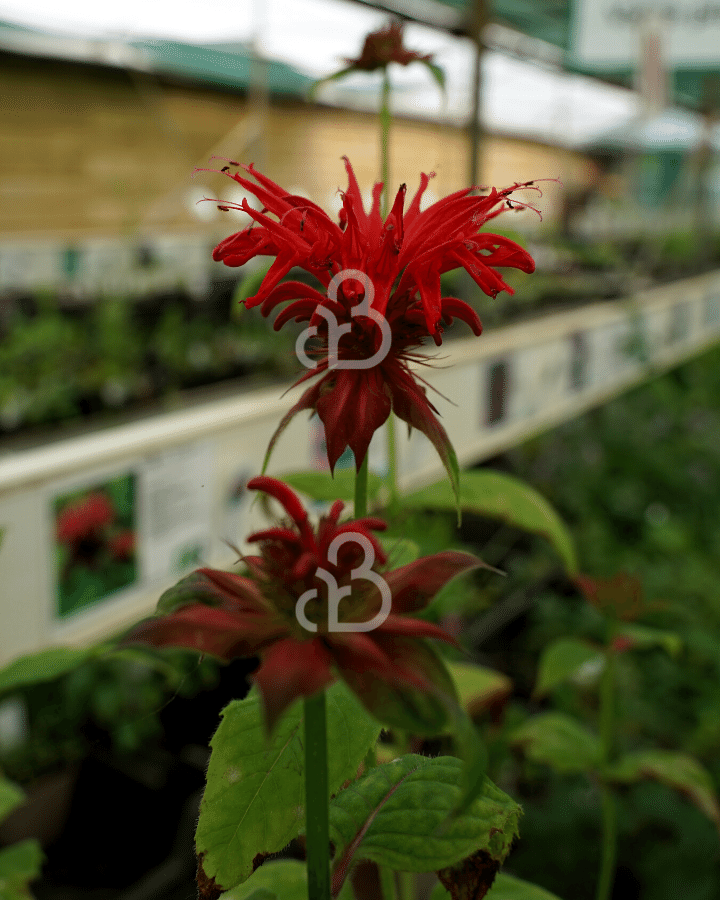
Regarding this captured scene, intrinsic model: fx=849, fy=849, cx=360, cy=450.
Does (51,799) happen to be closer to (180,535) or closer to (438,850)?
(180,535)

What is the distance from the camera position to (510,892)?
0.33m

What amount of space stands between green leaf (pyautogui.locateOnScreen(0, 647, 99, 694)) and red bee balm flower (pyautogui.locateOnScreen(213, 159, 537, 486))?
0.54ft

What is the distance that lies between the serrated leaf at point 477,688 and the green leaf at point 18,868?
0.91 feet

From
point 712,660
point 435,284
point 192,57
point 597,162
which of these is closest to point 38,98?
point 192,57

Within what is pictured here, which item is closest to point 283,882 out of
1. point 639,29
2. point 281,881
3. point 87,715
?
point 281,881

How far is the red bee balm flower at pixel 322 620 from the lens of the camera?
0.18 metres

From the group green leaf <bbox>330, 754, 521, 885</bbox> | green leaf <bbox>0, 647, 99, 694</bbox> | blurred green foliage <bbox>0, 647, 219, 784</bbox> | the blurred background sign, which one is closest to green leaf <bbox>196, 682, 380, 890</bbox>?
green leaf <bbox>330, 754, 521, 885</bbox>

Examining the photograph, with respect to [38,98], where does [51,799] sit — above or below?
below

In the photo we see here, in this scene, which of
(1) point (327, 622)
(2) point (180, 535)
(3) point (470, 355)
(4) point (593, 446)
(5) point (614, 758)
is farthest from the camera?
(4) point (593, 446)

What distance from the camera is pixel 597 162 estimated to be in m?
7.26

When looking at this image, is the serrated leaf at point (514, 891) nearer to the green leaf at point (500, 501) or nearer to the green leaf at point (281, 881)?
the green leaf at point (281, 881)

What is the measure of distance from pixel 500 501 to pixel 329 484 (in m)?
0.11

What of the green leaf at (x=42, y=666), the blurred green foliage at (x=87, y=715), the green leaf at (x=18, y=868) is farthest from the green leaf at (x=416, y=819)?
the blurred green foliage at (x=87, y=715)

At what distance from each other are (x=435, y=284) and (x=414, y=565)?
10 centimetres
